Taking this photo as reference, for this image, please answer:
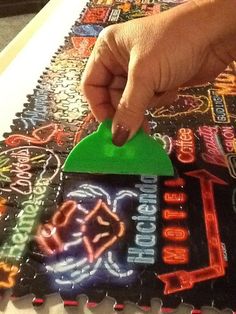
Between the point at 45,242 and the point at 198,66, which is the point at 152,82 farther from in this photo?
the point at 45,242

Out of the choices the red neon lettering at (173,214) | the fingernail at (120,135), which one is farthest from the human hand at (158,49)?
the red neon lettering at (173,214)

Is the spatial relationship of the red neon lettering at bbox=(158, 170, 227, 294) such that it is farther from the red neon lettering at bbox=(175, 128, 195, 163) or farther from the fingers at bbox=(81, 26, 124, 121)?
the fingers at bbox=(81, 26, 124, 121)

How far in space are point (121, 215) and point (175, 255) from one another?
0.08 m

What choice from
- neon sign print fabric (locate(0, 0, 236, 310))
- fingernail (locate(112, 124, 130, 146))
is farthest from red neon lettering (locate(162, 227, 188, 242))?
fingernail (locate(112, 124, 130, 146))

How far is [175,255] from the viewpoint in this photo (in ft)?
1.59

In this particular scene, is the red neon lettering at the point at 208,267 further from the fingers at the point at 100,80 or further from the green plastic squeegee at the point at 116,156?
the fingers at the point at 100,80

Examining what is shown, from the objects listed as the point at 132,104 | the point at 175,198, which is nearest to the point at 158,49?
the point at 132,104

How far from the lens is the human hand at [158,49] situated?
0.56 meters

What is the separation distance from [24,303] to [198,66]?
1.18ft

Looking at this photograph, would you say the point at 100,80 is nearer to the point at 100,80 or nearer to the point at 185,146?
the point at 100,80

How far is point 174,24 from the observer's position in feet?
1.85

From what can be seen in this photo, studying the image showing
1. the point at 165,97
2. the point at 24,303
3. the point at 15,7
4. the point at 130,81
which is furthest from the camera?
the point at 15,7

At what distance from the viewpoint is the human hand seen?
558mm

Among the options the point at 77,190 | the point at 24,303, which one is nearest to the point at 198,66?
the point at 77,190
